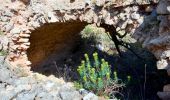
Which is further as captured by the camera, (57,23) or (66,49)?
(66,49)

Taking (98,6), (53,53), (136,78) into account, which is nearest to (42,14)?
(98,6)

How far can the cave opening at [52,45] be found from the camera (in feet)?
27.4

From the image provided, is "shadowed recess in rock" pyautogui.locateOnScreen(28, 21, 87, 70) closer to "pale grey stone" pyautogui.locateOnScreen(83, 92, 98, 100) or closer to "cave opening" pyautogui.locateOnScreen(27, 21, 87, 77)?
"cave opening" pyautogui.locateOnScreen(27, 21, 87, 77)

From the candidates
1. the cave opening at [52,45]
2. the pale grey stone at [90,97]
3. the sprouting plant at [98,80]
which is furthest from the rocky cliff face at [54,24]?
the sprouting plant at [98,80]

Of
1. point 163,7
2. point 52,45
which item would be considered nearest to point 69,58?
point 52,45

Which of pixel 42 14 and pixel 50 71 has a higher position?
pixel 42 14

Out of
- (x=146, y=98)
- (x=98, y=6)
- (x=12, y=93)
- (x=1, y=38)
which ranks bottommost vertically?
(x=146, y=98)

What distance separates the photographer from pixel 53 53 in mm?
9266

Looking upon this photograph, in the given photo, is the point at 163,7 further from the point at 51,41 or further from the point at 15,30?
the point at 51,41

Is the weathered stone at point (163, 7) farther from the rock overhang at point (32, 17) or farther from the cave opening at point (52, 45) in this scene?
the cave opening at point (52, 45)

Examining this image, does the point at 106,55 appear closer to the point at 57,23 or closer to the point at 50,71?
the point at 50,71

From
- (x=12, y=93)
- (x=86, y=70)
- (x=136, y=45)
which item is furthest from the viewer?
(x=136, y=45)

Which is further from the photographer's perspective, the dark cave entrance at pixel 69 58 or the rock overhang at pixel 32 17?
the dark cave entrance at pixel 69 58

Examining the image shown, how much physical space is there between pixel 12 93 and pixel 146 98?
8.06ft
